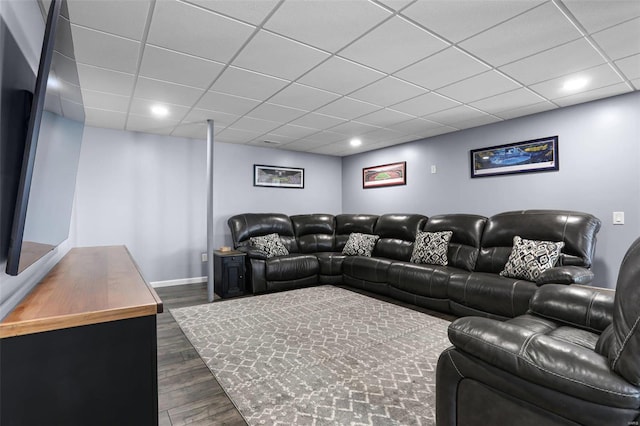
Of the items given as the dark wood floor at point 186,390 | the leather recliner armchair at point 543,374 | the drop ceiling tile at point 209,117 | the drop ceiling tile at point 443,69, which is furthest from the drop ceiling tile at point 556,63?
the dark wood floor at point 186,390

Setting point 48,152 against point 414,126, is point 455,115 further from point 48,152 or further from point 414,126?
point 48,152

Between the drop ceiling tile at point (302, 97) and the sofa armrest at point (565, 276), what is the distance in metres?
2.67

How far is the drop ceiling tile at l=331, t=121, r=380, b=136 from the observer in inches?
173

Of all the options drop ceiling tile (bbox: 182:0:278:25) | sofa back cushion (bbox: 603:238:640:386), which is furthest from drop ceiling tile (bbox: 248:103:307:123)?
sofa back cushion (bbox: 603:238:640:386)

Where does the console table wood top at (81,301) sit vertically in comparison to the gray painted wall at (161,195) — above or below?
below

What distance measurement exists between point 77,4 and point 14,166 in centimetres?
133

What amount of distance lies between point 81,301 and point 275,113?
3.20 metres

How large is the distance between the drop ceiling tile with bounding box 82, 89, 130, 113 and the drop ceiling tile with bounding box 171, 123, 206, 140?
2.90 ft

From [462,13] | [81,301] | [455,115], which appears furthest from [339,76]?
[81,301]

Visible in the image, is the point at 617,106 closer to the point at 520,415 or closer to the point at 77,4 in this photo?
the point at 520,415

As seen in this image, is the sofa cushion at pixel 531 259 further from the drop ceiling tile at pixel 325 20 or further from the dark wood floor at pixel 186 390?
the dark wood floor at pixel 186 390

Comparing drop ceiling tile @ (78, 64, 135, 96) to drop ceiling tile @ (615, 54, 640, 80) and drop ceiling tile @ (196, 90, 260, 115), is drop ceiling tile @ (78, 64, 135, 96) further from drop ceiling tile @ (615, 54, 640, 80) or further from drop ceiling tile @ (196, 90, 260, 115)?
drop ceiling tile @ (615, 54, 640, 80)

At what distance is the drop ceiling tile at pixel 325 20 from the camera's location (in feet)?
5.98

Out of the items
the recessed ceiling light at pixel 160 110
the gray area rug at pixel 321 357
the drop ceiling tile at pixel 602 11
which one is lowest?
the gray area rug at pixel 321 357
